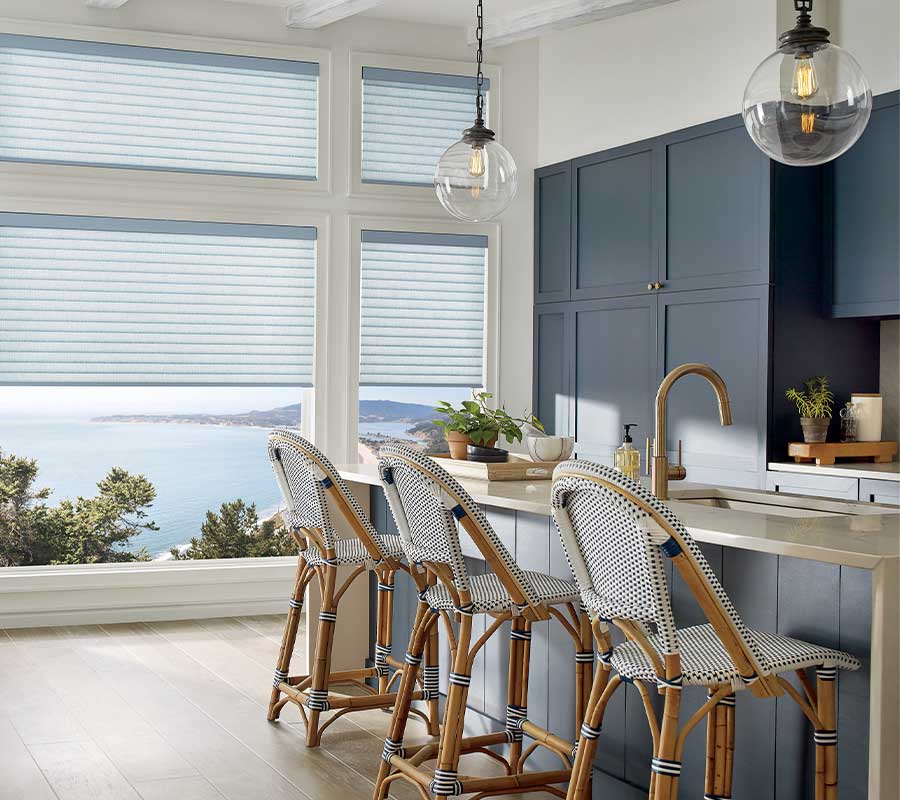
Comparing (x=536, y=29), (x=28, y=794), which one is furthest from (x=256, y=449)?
(x=28, y=794)

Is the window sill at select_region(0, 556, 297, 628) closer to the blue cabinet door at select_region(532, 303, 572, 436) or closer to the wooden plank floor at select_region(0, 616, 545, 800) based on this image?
the wooden plank floor at select_region(0, 616, 545, 800)

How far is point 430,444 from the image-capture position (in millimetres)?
6426

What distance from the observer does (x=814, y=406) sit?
4.84 meters

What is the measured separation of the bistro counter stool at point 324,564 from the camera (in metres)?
3.62

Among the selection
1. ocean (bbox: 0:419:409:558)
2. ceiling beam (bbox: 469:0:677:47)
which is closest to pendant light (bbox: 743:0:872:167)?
ceiling beam (bbox: 469:0:677:47)

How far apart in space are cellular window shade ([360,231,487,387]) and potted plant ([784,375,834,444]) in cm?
196

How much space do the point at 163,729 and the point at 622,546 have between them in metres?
2.17

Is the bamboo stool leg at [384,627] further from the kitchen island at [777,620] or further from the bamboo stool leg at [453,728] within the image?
the bamboo stool leg at [453,728]

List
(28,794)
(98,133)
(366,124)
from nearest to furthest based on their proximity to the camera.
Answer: (28,794), (98,133), (366,124)

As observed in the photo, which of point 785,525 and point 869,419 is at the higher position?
point 869,419

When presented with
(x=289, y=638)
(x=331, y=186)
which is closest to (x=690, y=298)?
(x=331, y=186)

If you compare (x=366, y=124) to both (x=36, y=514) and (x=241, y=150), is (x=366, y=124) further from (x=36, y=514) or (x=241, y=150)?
(x=36, y=514)

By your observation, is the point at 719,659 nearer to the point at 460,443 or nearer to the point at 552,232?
the point at 460,443

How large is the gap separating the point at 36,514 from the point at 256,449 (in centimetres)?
305
